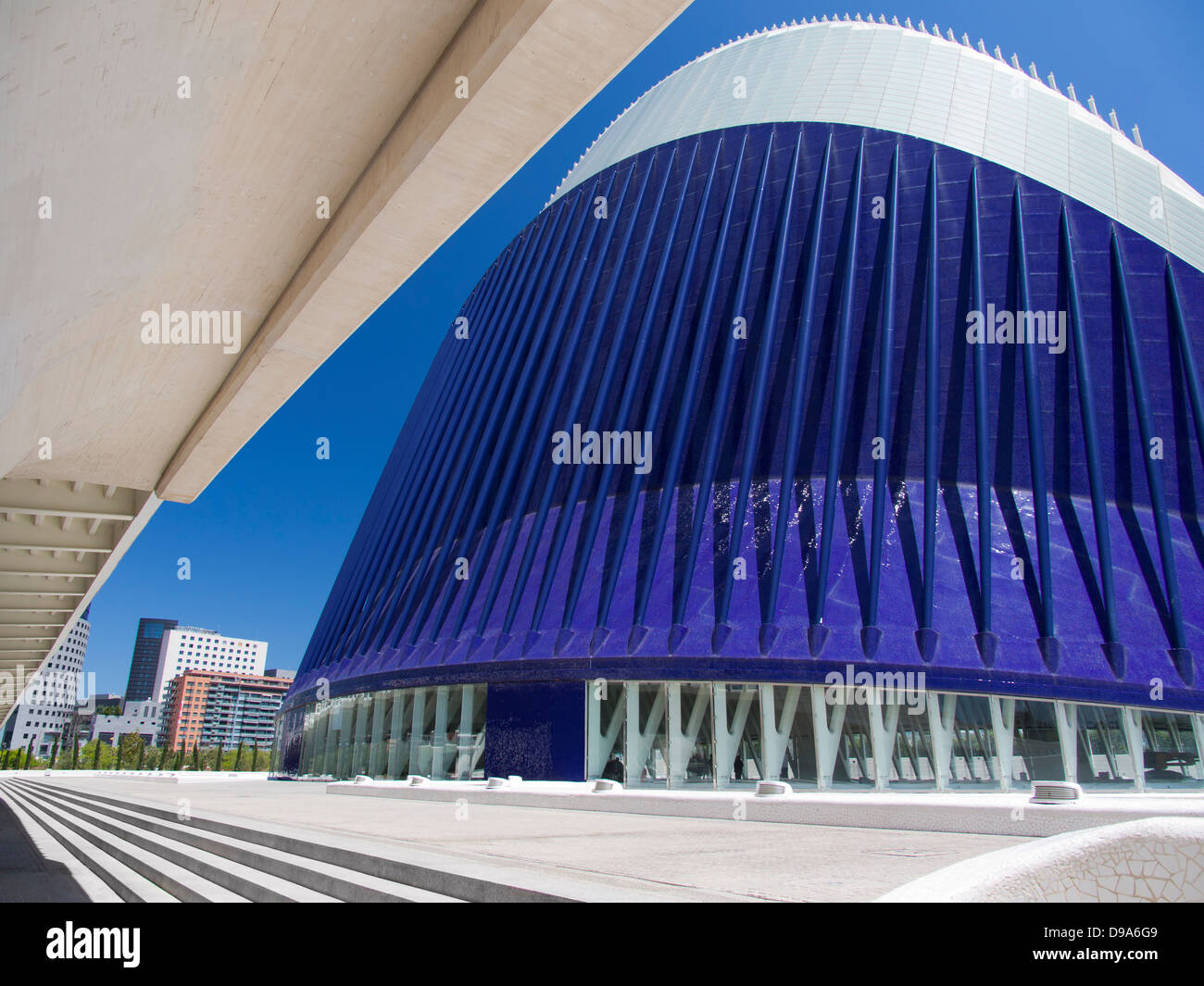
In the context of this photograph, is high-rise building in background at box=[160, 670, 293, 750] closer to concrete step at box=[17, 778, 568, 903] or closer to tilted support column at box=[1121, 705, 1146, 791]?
tilted support column at box=[1121, 705, 1146, 791]

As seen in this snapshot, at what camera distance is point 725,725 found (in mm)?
18672

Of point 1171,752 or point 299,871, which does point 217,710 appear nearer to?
point 1171,752

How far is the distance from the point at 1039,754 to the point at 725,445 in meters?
11.0

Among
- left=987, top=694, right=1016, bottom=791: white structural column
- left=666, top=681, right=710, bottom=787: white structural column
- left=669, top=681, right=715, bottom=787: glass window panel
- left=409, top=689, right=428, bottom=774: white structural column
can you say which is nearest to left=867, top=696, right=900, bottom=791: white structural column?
left=987, top=694, right=1016, bottom=791: white structural column

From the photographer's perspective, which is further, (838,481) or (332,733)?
(332,733)

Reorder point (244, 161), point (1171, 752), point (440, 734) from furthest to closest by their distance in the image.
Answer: point (440, 734), point (1171, 752), point (244, 161)

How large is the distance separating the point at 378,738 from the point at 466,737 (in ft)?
18.1

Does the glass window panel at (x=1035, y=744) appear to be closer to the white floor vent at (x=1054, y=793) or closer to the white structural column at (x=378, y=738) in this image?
the white floor vent at (x=1054, y=793)

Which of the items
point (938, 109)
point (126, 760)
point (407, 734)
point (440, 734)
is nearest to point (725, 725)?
point (440, 734)

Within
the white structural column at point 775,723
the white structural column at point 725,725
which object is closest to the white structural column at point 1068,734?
the white structural column at point 775,723

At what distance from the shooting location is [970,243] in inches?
941
